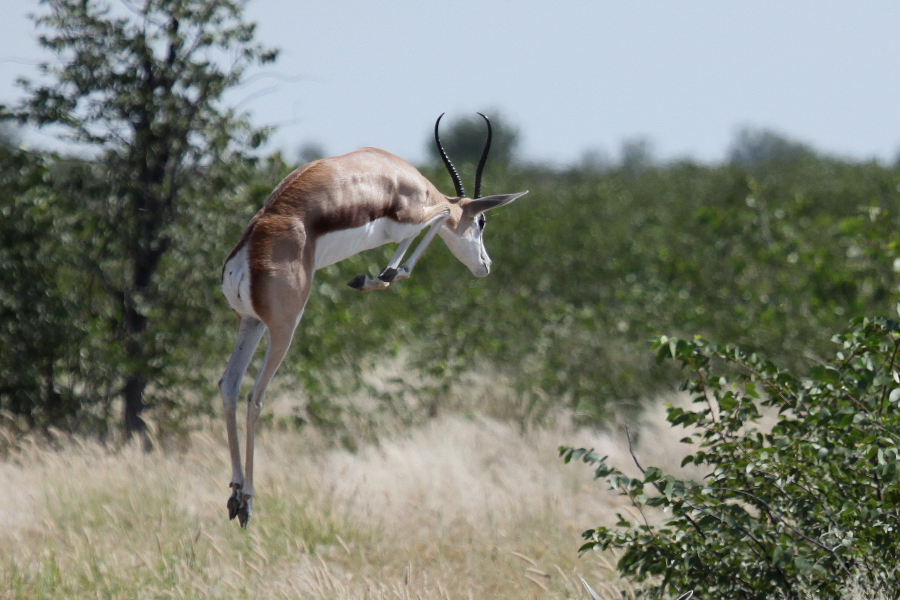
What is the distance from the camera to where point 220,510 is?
6.31 m

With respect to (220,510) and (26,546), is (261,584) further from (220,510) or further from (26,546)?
(26,546)

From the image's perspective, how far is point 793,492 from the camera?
4758 millimetres

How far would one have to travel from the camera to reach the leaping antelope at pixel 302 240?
337 centimetres

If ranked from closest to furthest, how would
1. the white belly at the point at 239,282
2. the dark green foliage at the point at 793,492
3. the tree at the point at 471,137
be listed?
the white belly at the point at 239,282 < the dark green foliage at the point at 793,492 < the tree at the point at 471,137

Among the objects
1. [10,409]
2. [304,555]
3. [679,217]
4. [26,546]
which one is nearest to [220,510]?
[304,555]

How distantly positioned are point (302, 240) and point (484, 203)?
774mm

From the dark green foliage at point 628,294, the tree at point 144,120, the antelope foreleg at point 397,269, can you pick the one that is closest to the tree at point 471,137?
the dark green foliage at point 628,294

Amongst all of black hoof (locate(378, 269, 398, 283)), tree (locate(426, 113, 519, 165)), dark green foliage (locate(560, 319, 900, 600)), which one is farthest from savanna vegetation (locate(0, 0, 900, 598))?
tree (locate(426, 113, 519, 165))

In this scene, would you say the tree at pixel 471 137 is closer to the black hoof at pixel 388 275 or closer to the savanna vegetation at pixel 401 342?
the savanna vegetation at pixel 401 342

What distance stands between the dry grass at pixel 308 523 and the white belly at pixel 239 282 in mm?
2015

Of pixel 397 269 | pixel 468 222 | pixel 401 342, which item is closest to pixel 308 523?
pixel 468 222

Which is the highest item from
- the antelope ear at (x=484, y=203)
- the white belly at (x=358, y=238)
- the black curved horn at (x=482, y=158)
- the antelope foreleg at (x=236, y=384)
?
the black curved horn at (x=482, y=158)

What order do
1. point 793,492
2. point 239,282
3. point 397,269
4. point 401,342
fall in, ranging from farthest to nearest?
point 401,342
point 793,492
point 397,269
point 239,282

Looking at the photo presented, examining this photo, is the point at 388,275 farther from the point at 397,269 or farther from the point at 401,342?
the point at 401,342
